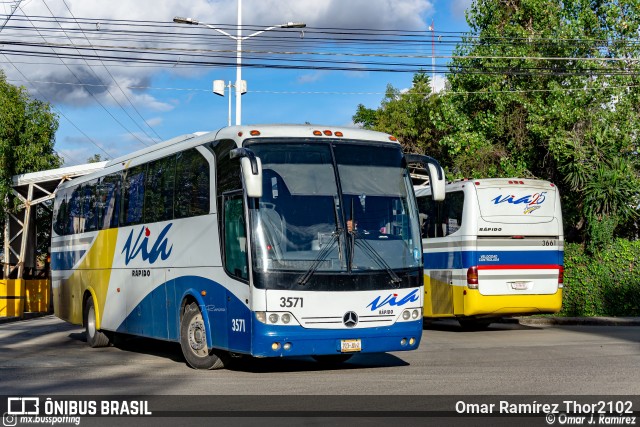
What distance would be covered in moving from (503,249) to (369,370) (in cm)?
755

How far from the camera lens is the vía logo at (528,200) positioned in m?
20.5

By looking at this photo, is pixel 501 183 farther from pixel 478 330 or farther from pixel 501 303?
pixel 478 330

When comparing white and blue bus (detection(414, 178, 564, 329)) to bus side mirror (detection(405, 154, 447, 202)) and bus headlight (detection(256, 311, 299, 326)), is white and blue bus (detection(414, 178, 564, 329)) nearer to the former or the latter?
bus side mirror (detection(405, 154, 447, 202))

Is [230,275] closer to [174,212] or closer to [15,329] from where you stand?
[174,212]

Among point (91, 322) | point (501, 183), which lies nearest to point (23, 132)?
point (91, 322)

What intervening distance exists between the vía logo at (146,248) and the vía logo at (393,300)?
382 cm

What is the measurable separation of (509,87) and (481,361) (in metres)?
18.8

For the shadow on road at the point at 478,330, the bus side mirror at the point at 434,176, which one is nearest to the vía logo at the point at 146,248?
the bus side mirror at the point at 434,176

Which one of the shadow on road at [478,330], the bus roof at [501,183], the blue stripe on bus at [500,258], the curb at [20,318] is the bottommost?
the shadow on road at [478,330]

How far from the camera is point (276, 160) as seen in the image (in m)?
12.7

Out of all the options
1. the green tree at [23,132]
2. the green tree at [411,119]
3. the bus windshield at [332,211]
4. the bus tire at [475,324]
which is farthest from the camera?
the green tree at [411,119]

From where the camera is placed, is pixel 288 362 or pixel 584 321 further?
pixel 584 321

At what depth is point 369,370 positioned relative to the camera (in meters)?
13.8

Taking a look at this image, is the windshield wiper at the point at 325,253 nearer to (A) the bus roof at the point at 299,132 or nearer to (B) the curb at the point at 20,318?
(A) the bus roof at the point at 299,132
